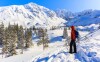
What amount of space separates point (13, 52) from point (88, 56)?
57575 millimetres

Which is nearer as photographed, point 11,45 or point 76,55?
point 76,55

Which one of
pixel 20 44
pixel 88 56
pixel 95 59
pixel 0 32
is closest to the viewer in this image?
pixel 95 59

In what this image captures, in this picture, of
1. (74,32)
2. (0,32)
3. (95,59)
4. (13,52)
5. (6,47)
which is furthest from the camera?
(0,32)

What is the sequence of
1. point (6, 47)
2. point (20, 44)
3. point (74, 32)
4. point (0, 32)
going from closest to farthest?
point (74, 32) < point (6, 47) < point (20, 44) < point (0, 32)

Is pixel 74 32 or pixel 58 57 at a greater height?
pixel 74 32

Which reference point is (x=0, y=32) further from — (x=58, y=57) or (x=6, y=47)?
(x=58, y=57)

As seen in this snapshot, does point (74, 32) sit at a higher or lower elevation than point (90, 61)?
higher

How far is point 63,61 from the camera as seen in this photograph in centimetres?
1983

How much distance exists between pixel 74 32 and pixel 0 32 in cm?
10073

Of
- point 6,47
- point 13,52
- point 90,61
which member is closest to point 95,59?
point 90,61

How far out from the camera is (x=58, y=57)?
21.2 meters

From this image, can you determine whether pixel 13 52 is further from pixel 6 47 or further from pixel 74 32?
pixel 74 32

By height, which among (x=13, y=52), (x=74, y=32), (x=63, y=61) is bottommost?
(x=13, y=52)

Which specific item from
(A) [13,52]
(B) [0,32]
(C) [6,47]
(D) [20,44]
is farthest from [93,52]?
(B) [0,32]
